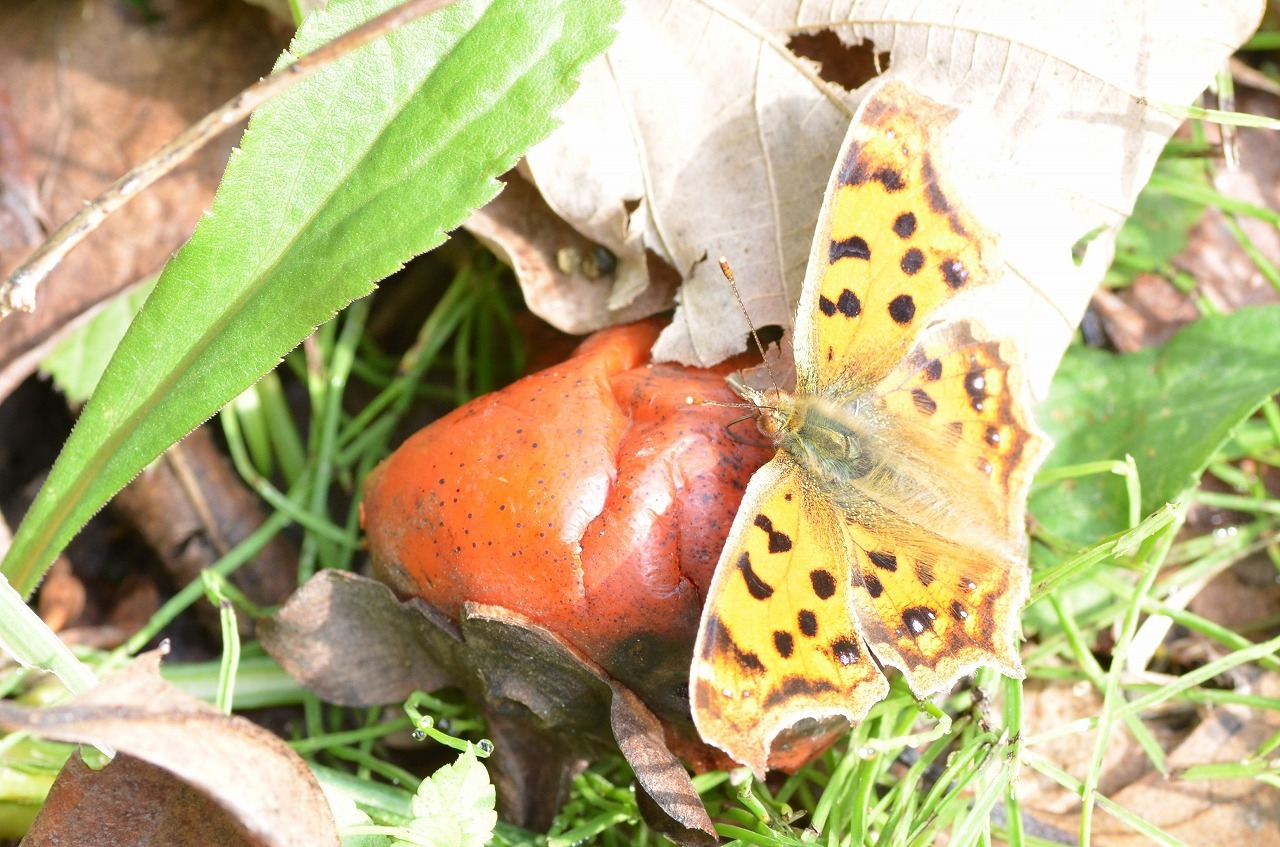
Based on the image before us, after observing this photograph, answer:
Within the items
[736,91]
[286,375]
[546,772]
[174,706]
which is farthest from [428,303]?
[174,706]

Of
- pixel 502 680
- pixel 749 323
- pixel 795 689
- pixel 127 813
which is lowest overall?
pixel 127 813

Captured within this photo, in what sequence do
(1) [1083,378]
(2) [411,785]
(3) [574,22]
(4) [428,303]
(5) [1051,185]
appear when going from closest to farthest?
1. (3) [574,22]
2. (5) [1051,185]
3. (2) [411,785]
4. (1) [1083,378]
5. (4) [428,303]

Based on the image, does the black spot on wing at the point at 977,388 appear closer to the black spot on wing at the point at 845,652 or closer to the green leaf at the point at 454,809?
the black spot on wing at the point at 845,652

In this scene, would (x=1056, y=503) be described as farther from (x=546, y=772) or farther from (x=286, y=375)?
(x=286, y=375)

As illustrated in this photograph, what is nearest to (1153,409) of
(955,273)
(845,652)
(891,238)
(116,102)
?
(955,273)

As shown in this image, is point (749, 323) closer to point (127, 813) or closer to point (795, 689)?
point (795, 689)

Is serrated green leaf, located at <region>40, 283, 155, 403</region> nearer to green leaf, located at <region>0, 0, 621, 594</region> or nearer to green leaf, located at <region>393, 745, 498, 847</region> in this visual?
green leaf, located at <region>0, 0, 621, 594</region>
